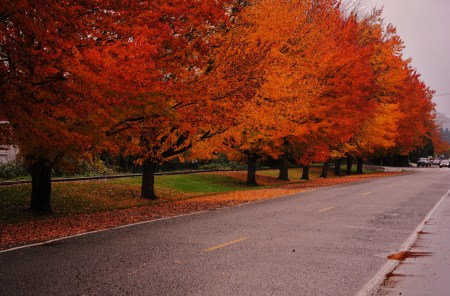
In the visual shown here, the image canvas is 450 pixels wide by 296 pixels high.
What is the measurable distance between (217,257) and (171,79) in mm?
9282

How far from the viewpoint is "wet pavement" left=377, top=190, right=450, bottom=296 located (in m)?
7.29

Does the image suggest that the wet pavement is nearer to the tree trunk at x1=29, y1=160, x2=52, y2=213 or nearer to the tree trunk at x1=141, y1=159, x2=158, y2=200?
the tree trunk at x1=29, y1=160, x2=52, y2=213

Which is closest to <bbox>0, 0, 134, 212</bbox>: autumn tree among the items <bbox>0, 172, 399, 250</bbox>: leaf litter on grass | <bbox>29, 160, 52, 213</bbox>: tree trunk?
<bbox>0, 172, 399, 250</bbox>: leaf litter on grass

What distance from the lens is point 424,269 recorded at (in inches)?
340

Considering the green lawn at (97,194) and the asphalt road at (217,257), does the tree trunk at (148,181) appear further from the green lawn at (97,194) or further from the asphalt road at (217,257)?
the asphalt road at (217,257)

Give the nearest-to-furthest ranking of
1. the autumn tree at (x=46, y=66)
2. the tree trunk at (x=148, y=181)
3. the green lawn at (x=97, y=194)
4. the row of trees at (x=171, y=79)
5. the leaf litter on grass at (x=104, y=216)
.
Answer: the autumn tree at (x=46, y=66) → the row of trees at (x=171, y=79) → the leaf litter on grass at (x=104, y=216) → the green lawn at (x=97, y=194) → the tree trunk at (x=148, y=181)

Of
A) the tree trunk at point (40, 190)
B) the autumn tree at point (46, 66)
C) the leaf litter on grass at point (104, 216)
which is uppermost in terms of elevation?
the autumn tree at point (46, 66)

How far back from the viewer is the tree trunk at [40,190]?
17125 millimetres

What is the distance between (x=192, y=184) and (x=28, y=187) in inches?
451

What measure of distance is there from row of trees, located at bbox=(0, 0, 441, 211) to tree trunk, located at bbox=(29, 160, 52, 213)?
0.03 metres

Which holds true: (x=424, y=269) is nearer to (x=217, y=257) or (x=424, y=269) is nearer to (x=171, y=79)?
(x=217, y=257)

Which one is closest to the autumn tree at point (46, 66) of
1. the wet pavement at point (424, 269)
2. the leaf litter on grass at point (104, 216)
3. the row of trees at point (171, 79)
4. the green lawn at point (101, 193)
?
the row of trees at point (171, 79)

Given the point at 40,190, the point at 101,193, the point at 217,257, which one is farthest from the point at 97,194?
the point at 217,257

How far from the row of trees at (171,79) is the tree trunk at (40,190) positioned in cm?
3
